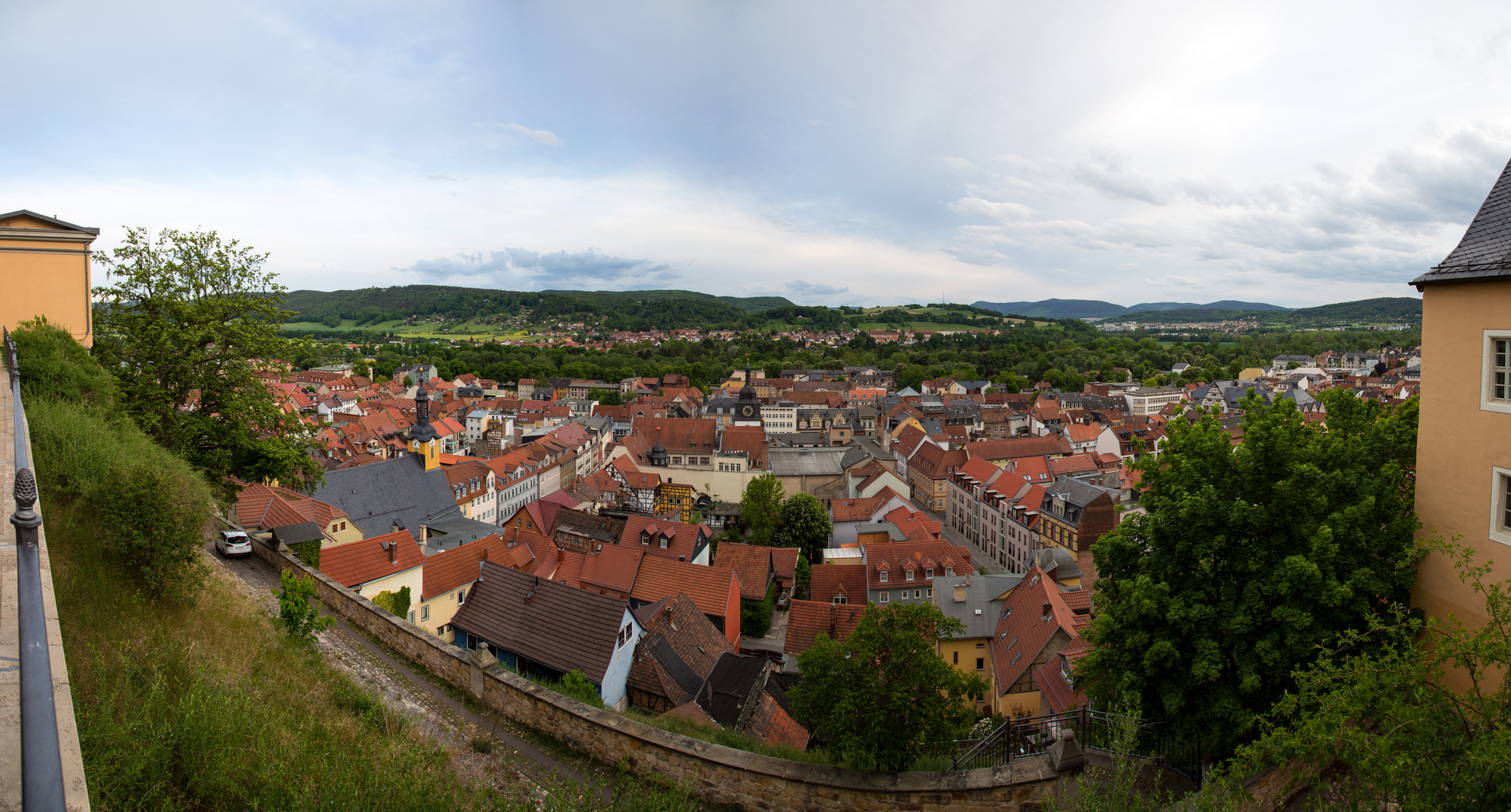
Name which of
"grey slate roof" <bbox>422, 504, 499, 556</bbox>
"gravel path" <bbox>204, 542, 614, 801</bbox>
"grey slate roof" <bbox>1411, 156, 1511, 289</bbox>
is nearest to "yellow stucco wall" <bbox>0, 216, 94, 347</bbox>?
"gravel path" <bbox>204, 542, 614, 801</bbox>

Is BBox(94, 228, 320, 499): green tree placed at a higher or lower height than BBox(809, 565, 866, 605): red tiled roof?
higher

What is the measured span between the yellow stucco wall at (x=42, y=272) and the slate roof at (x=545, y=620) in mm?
10017

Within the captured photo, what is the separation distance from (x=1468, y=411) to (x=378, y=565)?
2112 centimetres

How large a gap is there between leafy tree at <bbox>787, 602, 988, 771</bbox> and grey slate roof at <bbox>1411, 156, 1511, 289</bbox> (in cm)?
681

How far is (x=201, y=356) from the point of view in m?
14.4

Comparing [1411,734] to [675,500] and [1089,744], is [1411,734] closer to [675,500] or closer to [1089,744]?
[1089,744]

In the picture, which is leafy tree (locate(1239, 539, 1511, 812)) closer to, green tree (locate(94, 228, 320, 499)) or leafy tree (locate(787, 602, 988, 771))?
leafy tree (locate(787, 602, 988, 771))

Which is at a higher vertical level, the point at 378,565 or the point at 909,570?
the point at 378,565

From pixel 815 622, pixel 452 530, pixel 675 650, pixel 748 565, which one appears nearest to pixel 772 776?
pixel 675 650

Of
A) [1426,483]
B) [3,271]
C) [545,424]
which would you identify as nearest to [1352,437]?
[1426,483]

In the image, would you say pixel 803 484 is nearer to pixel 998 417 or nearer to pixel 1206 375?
pixel 998 417

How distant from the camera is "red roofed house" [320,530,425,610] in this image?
723 inches

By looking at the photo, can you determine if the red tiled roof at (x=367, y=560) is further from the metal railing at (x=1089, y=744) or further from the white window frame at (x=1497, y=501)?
the white window frame at (x=1497, y=501)

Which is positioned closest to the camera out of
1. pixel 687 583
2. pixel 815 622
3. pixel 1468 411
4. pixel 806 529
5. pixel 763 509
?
pixel 1468 411
